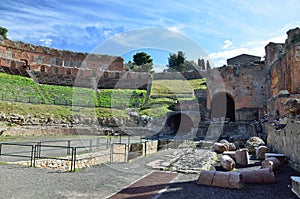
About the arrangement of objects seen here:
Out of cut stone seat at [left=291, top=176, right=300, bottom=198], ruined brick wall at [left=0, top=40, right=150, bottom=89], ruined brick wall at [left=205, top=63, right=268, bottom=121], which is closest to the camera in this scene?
cut stone seat at [left=291, top=176, right=300, bottom=198]

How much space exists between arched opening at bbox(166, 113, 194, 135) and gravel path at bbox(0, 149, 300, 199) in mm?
20788

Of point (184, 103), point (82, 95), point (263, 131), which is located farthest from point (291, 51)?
point (82, 95)

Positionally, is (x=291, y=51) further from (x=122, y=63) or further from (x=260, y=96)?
(x=122, y=63)

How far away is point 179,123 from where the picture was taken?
30672 millimetres

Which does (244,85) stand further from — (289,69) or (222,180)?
(222,180)

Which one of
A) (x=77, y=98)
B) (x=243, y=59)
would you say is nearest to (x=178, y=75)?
(x=243, y=59)

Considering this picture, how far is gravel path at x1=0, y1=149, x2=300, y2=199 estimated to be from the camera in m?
5.41

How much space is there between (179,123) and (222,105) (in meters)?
5.90

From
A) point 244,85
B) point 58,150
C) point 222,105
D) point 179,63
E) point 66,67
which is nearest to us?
point 58,150

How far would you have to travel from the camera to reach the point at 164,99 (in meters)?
35.7

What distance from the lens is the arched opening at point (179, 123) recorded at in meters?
28.9

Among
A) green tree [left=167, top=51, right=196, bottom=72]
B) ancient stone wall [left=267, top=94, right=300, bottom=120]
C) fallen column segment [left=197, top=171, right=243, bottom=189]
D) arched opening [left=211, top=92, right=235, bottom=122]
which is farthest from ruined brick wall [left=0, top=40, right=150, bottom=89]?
fallen column segment [left=197, top=171, right=243, bottom=189]

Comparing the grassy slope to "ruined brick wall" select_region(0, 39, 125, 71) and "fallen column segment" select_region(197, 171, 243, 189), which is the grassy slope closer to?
"ruined brick wall" select_region(0, 39, 125, 71)

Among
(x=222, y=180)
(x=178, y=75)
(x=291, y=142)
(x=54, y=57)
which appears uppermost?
(x=54, y=57)
